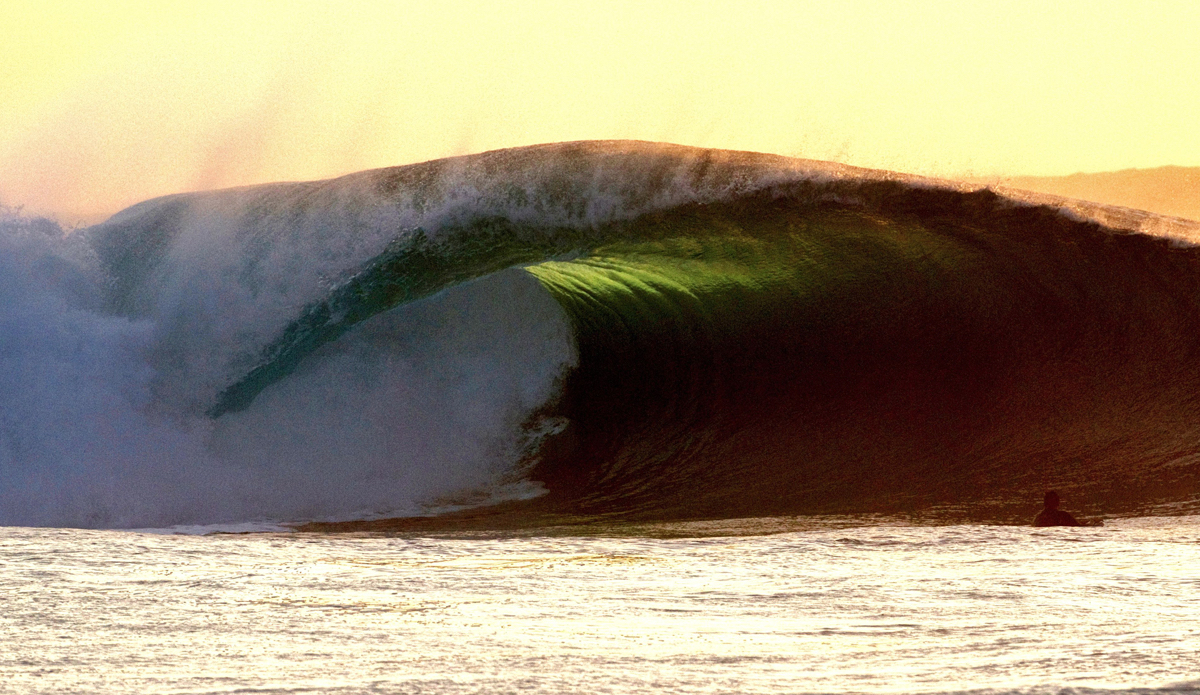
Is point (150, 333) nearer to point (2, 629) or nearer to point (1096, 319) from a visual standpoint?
point (2, 629)

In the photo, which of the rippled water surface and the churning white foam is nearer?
the rippled water surface

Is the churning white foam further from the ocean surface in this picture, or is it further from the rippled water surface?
the rippled water surface

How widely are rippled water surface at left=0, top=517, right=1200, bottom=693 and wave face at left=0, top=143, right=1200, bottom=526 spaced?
264 cm

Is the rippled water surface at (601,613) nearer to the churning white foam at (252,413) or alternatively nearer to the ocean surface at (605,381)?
the ocean surface at (605,381)

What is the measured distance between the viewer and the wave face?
320 inches

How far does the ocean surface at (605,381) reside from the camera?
480 centimetres

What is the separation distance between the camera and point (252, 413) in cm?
895

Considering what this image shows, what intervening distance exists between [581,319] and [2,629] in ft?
24.7

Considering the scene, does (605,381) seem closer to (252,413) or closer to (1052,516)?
(252,413)

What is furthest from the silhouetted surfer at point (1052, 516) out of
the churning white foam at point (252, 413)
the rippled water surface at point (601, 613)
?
the churning white foam at point (252, 413)

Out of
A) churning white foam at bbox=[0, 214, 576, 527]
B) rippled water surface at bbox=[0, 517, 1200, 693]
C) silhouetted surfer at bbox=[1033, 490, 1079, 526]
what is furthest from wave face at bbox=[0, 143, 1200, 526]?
rippled water surface at bbox=[0, 517, 1200, 693]

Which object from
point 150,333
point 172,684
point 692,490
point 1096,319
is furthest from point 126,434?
point 1096,319

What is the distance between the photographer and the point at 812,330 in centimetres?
953

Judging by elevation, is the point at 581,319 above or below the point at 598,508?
above
